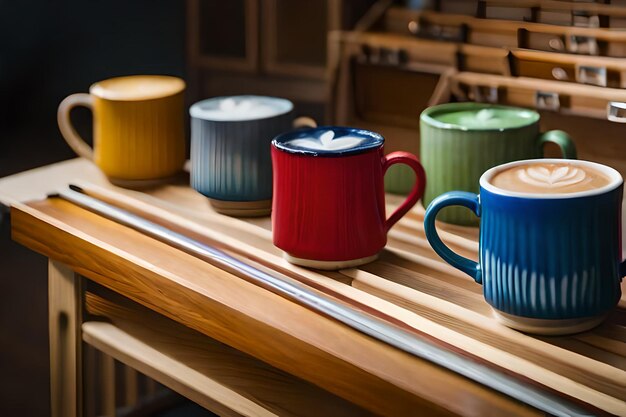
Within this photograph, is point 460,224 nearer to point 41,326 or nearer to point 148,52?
point 41,326

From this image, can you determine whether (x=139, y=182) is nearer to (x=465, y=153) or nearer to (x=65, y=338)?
(x=65, y=338)

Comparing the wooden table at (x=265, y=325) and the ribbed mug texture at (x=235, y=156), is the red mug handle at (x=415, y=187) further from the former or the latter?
the ribbed mug texture at (x=235, y=156)

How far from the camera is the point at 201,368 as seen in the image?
36.9 inches

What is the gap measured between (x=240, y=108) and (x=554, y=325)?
1.66 ft

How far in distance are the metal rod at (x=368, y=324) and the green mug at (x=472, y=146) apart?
0.23 m

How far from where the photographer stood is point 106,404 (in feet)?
4.78

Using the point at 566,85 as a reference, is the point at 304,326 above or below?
below

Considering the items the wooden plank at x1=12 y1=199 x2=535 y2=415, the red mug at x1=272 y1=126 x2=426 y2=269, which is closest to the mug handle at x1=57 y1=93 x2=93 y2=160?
the wooden plank at x1=12 y1=199 x2=535 y2=415

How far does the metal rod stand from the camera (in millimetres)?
647

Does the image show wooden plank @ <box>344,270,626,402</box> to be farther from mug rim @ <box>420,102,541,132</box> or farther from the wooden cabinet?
the wooden cabinet

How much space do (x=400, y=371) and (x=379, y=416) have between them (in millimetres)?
80

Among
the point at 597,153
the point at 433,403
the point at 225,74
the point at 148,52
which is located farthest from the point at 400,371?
the point at 148,52

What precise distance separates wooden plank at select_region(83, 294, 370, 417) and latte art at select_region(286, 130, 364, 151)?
230mm

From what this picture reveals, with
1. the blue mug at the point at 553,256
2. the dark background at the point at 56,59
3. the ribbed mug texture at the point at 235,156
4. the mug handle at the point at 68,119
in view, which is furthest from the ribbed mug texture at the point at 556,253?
the dark background at the point at 56,59
